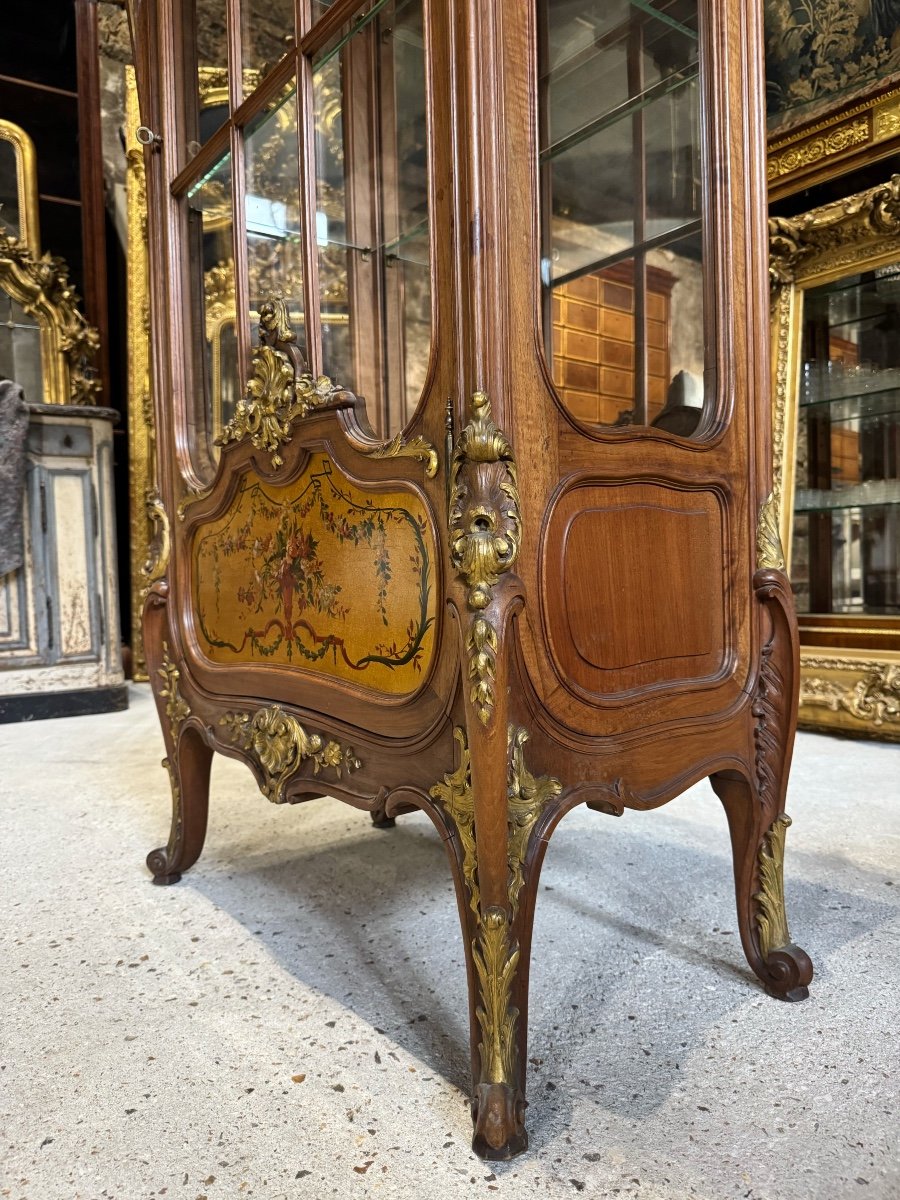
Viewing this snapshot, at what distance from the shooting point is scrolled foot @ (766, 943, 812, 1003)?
1.00 m

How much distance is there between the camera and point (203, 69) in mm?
1283

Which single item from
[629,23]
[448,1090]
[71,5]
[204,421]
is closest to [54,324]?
[71,5]

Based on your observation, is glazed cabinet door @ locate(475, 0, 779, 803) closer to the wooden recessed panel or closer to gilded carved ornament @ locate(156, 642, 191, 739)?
the wooden recessed panel

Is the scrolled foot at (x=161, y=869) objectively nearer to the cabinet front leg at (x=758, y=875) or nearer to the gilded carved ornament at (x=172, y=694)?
the gilded carved ornament at (x=172, y=694)

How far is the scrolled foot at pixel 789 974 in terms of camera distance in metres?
1.00

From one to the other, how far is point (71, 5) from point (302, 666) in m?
4.91

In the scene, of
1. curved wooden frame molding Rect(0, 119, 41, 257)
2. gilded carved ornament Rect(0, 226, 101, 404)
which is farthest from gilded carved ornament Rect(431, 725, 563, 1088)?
curved wooden frame molding Rect(0, 119, 41, 257)

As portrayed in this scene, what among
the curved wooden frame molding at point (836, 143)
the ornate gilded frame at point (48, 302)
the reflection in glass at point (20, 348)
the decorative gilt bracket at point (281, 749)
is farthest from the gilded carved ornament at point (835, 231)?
the reflection in glass at point (20, 348)

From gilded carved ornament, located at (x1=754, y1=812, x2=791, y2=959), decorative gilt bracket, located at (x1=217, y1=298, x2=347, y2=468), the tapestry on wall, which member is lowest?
gilded carved ornament, located at (x1=754, y1=812, x2=791, y2=959)

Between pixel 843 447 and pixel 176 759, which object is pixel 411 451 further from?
pixel 843 447

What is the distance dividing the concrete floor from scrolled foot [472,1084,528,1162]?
0.02 m

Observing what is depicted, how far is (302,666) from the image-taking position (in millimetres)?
1074

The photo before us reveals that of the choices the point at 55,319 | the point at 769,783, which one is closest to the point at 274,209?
the point at 769,783

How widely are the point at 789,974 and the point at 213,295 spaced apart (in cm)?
129
